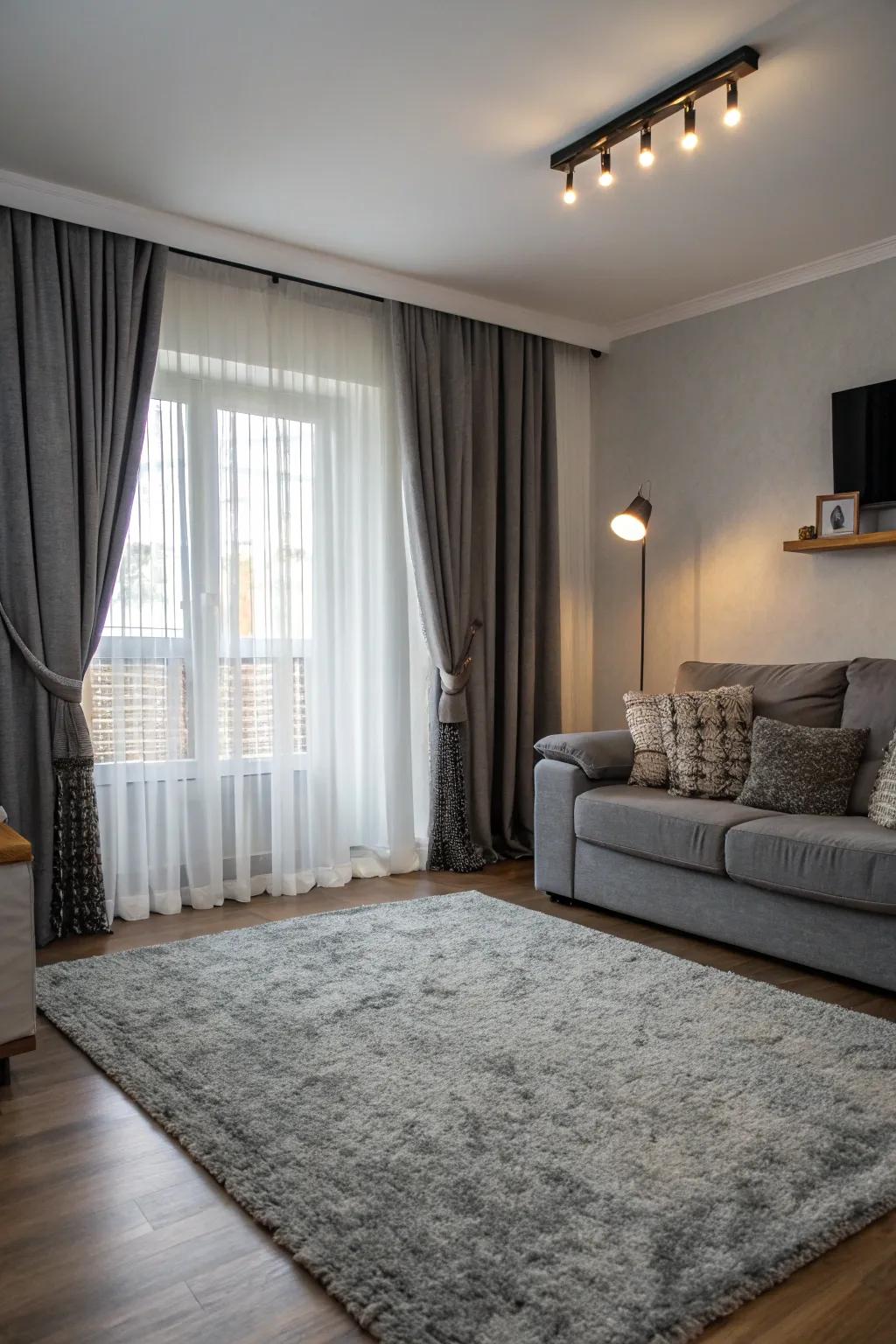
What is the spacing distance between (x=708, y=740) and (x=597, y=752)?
0.43 meters

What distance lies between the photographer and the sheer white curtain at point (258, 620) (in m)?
3.83

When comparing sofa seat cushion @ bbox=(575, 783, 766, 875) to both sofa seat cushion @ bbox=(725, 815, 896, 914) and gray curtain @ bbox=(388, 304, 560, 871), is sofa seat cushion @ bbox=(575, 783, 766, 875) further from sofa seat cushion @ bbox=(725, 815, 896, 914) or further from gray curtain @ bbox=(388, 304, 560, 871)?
gray curtain @ bbox=(388, 304, 560, 871)

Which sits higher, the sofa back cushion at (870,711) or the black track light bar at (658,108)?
the black track light bar at (658,108)

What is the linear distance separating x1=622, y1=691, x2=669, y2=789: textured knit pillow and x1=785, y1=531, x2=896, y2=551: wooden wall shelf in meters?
0.89

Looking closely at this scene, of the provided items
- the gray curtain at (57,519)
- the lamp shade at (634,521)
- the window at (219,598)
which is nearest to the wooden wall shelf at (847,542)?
the lamp shade at (634,521)

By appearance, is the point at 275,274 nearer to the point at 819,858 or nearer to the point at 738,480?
the point at 738,480

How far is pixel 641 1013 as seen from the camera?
271 centimetres

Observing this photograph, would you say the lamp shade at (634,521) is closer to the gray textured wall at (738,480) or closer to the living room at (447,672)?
the living room at (447,672)

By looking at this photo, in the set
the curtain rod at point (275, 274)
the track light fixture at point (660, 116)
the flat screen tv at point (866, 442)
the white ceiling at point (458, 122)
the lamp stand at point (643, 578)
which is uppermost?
the white ceiling at point (458, 122)

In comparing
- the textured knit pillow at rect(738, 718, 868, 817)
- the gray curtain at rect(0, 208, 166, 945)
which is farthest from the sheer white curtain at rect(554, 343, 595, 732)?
the gray curtain at rect(0, 208, 166, 945)

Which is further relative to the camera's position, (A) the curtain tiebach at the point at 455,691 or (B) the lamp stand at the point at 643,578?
(B) the lamp stand at the point at 643,578

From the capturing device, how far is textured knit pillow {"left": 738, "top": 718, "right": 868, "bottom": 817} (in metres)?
3.44

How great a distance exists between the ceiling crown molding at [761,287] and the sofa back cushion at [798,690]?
1.63 meters

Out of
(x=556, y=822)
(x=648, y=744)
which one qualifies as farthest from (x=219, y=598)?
(x=648, y=744)
